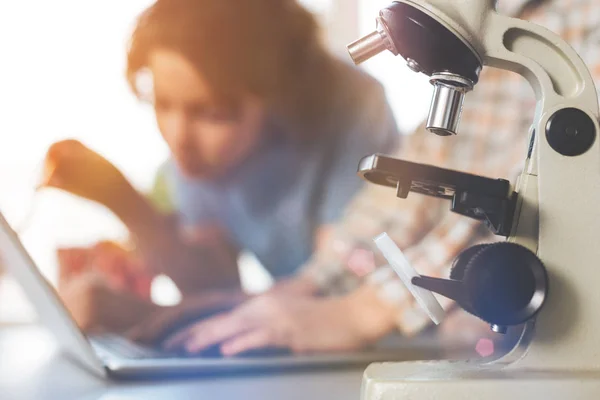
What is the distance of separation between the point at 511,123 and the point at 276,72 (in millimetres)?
571

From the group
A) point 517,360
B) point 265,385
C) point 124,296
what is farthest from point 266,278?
point 517,360

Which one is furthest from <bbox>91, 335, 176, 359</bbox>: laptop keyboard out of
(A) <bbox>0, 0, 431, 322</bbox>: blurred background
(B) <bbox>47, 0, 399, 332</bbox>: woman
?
(B) <bbox>47, 0, 399, 332</bbox>: woman

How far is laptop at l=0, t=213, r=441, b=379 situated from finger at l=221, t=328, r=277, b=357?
18 mm

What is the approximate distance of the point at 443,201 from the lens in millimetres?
1050

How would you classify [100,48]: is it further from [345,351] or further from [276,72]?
[345,351]

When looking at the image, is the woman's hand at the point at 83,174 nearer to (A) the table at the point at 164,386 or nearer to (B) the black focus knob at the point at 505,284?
(A) the table at the point at 164,386

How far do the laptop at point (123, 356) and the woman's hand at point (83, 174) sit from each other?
0.44m

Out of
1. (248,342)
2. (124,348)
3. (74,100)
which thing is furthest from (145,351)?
(74,100)

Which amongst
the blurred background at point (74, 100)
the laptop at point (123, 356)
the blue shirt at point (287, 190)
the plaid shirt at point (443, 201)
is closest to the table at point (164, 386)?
the laptop at point (123, 356)

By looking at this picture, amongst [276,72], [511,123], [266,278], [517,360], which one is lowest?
[266,278]

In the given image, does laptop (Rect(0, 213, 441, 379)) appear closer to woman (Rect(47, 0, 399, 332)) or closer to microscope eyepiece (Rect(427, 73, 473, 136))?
microscope eyepiece (Rect(427, 73, 473, 136))

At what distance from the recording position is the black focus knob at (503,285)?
0.38 metres

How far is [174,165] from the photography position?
136 centimetres

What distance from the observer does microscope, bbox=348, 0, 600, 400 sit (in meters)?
0.39
